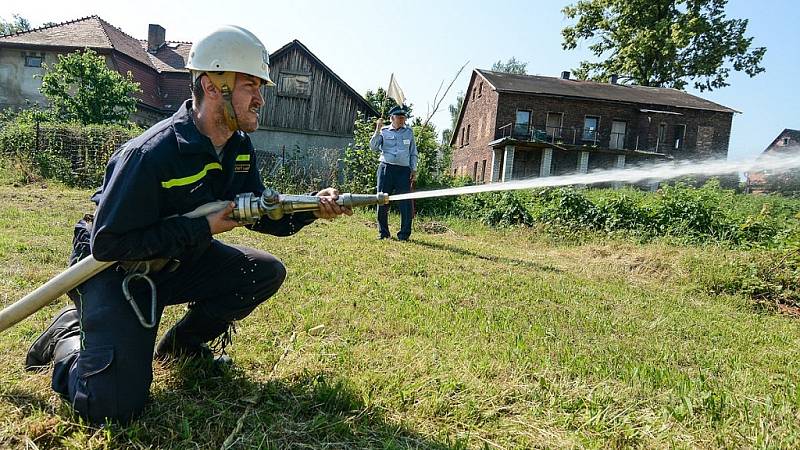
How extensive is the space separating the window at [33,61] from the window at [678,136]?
42229 mm

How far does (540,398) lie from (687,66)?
142ft

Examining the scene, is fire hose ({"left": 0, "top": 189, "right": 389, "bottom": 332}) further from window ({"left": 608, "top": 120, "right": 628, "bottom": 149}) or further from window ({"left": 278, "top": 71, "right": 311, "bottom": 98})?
window ({"left": 608, "top": 120, "right": 628, "bottom": 149})

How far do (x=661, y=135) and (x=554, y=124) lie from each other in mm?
8315

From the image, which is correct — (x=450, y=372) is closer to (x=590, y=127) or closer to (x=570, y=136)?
(x=570, y=136)

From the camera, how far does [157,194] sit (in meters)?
2.30

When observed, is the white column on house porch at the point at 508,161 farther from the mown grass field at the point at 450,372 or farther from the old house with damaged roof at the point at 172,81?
the mown grass field at the point at 450,372

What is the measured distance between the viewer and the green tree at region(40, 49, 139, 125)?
2142cm

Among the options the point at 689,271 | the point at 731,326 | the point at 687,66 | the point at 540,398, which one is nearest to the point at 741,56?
the point at 687,66

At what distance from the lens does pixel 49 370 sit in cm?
264

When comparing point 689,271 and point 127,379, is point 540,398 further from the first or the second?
point 689,271

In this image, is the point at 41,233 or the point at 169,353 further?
the point at 41,233

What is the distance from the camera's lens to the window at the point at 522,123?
34253mm

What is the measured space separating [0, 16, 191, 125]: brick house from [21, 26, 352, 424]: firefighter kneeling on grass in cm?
3007

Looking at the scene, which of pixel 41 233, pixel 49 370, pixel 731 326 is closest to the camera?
pixel 49 370
